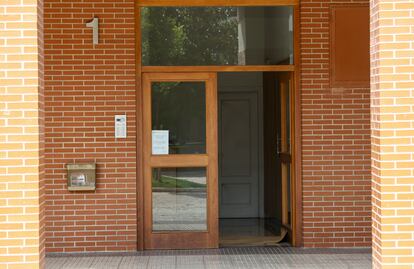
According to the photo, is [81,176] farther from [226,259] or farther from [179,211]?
[226,259]

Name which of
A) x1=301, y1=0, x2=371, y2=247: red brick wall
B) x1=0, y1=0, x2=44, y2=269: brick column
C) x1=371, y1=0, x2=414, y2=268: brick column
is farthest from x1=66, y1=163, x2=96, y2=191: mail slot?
x1=371, y1=0, x2=414, y2=268: brick column

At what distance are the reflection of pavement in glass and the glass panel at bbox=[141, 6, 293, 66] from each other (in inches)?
67.9

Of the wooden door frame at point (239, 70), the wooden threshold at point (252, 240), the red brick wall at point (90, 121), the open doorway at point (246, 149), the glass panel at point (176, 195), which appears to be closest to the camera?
the red brick wall at point (90, 121)

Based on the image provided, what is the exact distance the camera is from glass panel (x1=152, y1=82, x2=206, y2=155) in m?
9.44

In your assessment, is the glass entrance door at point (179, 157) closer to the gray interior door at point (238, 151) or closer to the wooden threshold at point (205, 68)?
the wooden threshold at point (205, 68)

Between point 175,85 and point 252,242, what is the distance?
2.47 metres

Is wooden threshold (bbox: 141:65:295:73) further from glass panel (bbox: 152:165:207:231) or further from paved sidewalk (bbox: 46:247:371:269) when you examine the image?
paved sidewalk (bbox: 46:247:371:269)

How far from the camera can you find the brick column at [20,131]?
561cm

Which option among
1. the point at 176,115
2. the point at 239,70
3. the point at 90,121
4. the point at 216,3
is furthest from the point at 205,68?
the point at 90,121

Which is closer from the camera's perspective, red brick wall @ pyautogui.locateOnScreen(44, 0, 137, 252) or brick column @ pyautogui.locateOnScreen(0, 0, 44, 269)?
brick column @ pyautogui.locateOnScreen(0, 0, 44, 269)

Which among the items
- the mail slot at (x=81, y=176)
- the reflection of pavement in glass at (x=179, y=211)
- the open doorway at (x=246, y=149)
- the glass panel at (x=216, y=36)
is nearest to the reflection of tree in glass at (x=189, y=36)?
the glass panel at (x=216, y=36)

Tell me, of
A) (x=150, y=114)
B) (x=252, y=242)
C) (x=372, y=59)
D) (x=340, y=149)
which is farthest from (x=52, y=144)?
(x=372, y=59)

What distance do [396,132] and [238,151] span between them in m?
7.96

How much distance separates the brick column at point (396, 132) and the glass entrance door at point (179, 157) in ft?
13.3
